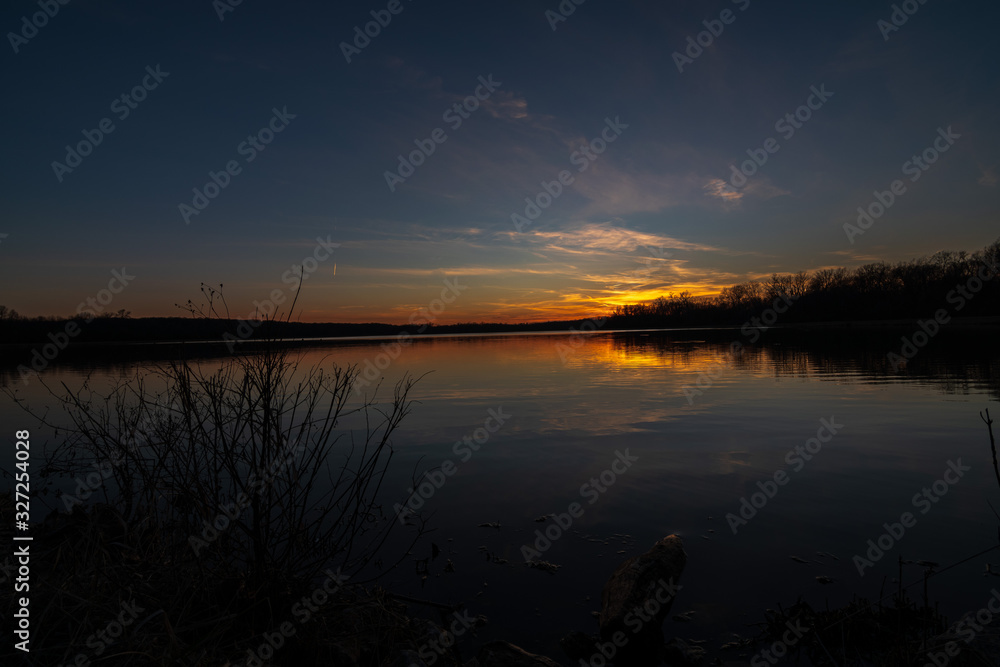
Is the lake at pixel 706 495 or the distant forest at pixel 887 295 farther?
the distant forest at pixel 887 295

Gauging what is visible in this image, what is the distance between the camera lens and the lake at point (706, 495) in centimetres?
503

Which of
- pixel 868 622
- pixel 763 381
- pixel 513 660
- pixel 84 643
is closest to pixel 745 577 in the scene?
pixel 868 622

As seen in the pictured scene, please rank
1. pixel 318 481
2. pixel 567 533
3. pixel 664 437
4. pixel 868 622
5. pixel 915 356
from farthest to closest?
1. pixel 915 356
2. pixel 664 437
3. pixel 318 481
4. pixel 567 533
5. pixel 868 622

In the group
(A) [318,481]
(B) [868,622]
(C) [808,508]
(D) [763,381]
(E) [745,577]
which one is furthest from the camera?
(D) [763,381]

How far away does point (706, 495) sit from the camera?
7.64 metres

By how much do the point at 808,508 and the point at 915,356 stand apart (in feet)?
96.6

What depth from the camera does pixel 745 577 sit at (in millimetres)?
5309

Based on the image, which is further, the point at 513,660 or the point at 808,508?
the point at 808,508

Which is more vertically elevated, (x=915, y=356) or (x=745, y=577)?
(x=915, y=356)

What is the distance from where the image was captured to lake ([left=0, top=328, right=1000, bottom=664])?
198 inches

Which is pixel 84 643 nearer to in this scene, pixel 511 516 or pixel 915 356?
pixel 511 516

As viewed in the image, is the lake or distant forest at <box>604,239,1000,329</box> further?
distant forest at <box>604,239,1000,329</box>

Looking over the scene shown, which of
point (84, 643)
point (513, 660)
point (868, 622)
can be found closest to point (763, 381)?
point (868, 622)

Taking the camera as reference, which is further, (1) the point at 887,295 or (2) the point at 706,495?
(1) the point at 887,295
